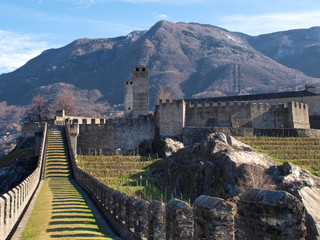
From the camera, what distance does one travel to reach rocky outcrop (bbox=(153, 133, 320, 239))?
26.6 m

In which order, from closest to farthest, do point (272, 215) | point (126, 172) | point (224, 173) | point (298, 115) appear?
point (272, 215)
point (224, 173)
point (126, 172)
point (298, 115)

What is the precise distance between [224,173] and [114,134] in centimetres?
1967

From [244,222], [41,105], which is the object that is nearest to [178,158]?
[244,222]

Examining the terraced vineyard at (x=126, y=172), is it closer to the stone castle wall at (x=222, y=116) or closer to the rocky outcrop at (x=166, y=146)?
the rocky outcrop at (x=166, y=146)

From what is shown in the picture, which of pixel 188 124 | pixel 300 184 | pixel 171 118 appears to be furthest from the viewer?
pixel 188 124

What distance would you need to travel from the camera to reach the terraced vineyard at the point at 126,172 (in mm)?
29438

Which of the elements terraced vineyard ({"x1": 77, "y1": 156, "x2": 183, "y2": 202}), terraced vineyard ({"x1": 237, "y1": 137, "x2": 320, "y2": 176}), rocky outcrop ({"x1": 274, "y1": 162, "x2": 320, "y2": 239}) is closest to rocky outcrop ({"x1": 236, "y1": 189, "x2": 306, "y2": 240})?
rocky outcrop ({"x1": 274, "y1": 162, "x2": 320, "y2": 239})

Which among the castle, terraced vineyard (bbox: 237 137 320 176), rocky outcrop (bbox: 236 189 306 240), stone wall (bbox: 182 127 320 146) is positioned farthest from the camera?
the castle

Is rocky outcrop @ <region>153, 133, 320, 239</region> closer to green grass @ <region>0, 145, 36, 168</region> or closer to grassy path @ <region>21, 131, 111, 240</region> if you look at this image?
grassy path @ <region>21, 131, 111, 240</region>

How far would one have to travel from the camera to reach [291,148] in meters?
40.4

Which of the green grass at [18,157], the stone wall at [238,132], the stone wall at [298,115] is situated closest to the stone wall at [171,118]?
the stone wall at [238,132]

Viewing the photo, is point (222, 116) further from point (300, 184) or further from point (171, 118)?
point (300, 184)

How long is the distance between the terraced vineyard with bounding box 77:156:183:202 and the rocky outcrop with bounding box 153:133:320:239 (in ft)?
3.65

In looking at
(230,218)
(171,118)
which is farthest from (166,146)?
(230,218)
